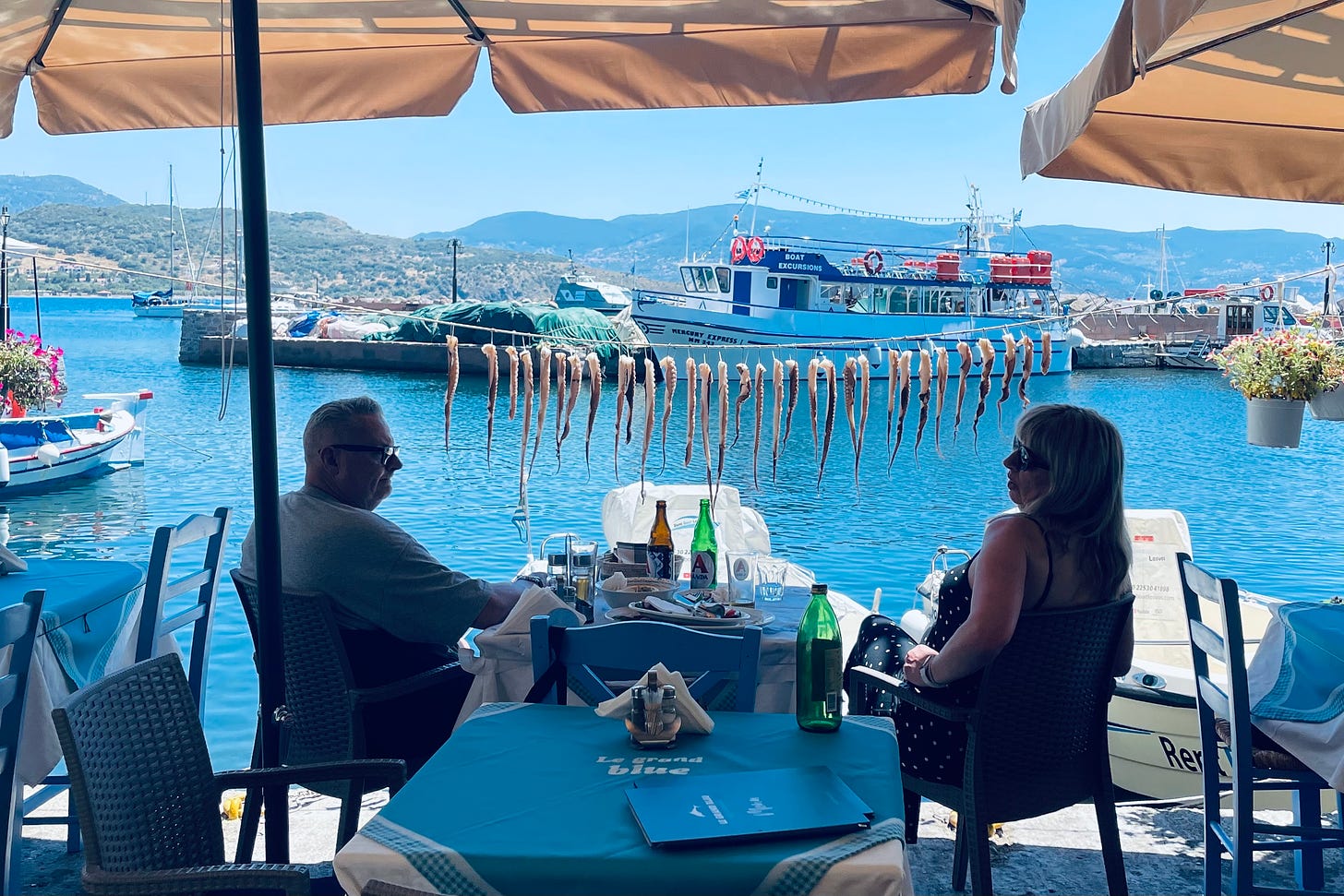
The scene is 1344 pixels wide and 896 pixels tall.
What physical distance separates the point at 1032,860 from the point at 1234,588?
0.98m

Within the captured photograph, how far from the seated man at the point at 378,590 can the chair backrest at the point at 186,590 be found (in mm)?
229

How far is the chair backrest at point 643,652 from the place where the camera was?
2123 mm

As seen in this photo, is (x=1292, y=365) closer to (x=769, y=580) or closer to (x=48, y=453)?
(x=769, y=580)

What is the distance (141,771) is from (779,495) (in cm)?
1758

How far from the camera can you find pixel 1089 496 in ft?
7.86

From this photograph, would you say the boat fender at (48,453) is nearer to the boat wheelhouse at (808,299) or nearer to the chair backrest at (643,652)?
the chair backrest at (643,652)

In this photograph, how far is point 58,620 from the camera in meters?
2.70

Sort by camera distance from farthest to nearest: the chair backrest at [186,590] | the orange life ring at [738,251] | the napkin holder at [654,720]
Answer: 1. the orange life ring at [738,251]
2. the chair backrest at [186,590]
3. the napkin holder at [654,720]

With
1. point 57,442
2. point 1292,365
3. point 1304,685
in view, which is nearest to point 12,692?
point 1304,685

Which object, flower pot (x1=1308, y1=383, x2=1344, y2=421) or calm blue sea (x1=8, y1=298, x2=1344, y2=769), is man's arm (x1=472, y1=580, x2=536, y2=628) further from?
calm blue sea (x1=8, y1=298, x2=1344, y2=769)

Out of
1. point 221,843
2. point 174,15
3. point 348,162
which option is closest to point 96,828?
point 221,843

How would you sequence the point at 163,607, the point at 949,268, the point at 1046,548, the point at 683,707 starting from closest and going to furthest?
the point at 683,707
the point at 1046,548
the point at 163,607
the point at 949,268

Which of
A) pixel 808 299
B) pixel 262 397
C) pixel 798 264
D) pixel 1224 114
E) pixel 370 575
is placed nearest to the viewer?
pixel 262 397

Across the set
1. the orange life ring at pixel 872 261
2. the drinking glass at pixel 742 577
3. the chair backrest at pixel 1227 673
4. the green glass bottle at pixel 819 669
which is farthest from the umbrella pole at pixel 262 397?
the orange life ring at pixel 872 261
